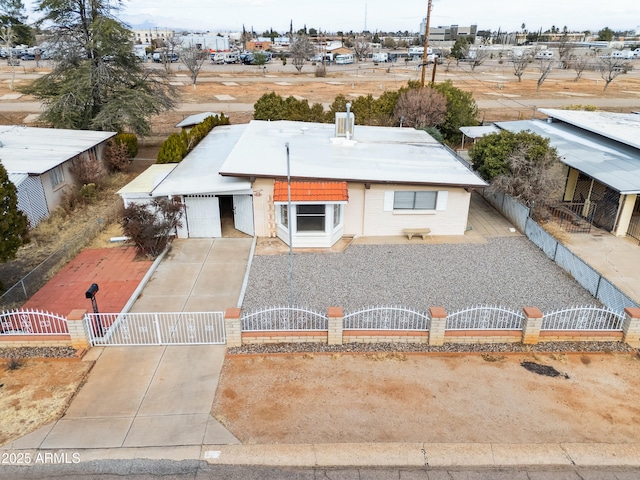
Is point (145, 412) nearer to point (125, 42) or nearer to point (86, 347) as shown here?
point (86, 347)

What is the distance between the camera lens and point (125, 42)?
99.2 feet

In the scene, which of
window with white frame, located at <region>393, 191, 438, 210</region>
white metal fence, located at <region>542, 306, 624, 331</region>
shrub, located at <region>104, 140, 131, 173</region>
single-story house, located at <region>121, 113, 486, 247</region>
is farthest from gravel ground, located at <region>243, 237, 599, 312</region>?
shrub, located at <region>104, 140, 131, 173</region>

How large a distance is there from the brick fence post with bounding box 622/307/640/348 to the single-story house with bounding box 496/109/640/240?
7482 mm

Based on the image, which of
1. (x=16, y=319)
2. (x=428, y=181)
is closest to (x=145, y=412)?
(x=16, y=319)

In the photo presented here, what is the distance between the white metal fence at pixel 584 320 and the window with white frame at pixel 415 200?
682 centimetres

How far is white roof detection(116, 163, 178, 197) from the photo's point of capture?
18550 mm

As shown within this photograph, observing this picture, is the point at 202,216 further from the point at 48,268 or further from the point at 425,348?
the point at 425,348

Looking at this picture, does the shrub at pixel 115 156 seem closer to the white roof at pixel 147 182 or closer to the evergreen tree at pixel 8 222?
the white roof at pixel 147 182

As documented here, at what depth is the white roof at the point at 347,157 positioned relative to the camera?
58.7 feet

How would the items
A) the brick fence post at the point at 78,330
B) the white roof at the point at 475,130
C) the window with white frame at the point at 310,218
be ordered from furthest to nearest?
the white roof at the point at 475,130
the window with white frame at the point at 310,218
the brick fence post at the point at 78,330

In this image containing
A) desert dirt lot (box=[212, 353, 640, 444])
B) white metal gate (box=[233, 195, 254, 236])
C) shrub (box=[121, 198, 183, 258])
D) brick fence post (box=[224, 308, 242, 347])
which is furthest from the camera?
white metal gate (box=[233, 195, 254, 236])

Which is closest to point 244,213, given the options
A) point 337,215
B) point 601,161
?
point 337,215

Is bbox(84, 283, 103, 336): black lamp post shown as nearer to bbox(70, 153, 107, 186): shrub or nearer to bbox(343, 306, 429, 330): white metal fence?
bbox(343, 306, 429, 330): white metal fence

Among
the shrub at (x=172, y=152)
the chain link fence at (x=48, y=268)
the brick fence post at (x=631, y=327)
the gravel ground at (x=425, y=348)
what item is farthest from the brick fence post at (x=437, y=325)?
the shrub at (x=172, y=152)
